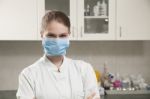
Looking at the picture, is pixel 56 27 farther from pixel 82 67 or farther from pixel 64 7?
pixel 64 7

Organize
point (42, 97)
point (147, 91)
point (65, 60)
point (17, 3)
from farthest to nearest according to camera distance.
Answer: point (147, 91)
point (17, 3)
point (65, 60)
point (42, 97)

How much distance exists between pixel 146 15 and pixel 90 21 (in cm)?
52

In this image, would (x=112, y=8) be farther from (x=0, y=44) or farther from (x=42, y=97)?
(x=42, y=97)

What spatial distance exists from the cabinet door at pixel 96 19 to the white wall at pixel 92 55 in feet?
0.95

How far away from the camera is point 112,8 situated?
8.54 feet

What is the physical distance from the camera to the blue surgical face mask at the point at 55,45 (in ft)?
4.65

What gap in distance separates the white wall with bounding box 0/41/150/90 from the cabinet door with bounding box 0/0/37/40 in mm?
350

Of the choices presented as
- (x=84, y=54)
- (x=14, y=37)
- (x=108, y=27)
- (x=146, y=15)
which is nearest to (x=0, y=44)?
(x=14, y=37)

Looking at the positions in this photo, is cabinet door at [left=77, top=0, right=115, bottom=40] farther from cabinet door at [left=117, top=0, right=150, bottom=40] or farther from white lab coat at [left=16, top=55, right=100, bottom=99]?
white lab coat at [left=16, top=55, right=100, bottom=99]

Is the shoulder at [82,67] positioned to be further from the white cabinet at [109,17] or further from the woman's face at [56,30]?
the white cabinet at [109,17]

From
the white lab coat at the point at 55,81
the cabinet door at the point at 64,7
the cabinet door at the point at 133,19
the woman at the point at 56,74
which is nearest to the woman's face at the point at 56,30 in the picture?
the woman at the point at 56,74

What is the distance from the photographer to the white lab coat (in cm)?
136

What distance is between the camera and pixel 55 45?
1427 mm

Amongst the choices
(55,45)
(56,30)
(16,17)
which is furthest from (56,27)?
(16,17)
